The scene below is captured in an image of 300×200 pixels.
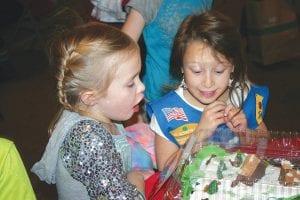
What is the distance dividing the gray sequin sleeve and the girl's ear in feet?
0.34

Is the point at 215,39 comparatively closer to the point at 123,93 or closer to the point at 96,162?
the point at 123,93

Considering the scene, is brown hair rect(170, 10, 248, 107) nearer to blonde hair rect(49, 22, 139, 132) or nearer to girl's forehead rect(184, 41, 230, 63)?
girl's forehead rect(184, 41, 230, 63)

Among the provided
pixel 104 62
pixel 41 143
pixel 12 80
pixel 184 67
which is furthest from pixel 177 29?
pixel 12 80

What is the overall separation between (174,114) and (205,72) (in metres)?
0.20

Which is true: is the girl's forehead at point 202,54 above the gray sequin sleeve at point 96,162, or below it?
above

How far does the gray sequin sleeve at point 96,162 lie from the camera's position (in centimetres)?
103

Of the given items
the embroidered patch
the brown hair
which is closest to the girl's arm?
the brown hair

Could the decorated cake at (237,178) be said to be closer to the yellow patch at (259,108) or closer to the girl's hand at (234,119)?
the girl's hand at (234,119)

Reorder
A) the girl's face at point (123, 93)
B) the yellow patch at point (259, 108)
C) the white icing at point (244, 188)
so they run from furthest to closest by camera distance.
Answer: the yellow patch at point (259, 108)
the girl's face at point (123, 93)
the white icing at point (244, 188)

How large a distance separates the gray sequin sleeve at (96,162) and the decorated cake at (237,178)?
162 mm

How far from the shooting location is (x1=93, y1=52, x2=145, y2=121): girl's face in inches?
44.8

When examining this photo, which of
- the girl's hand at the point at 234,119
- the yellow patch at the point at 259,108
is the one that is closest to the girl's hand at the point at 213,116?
the girl's hand at the point at 234,119


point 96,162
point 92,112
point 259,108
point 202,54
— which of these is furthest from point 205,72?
point 96,162

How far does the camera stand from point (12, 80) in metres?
4.08
